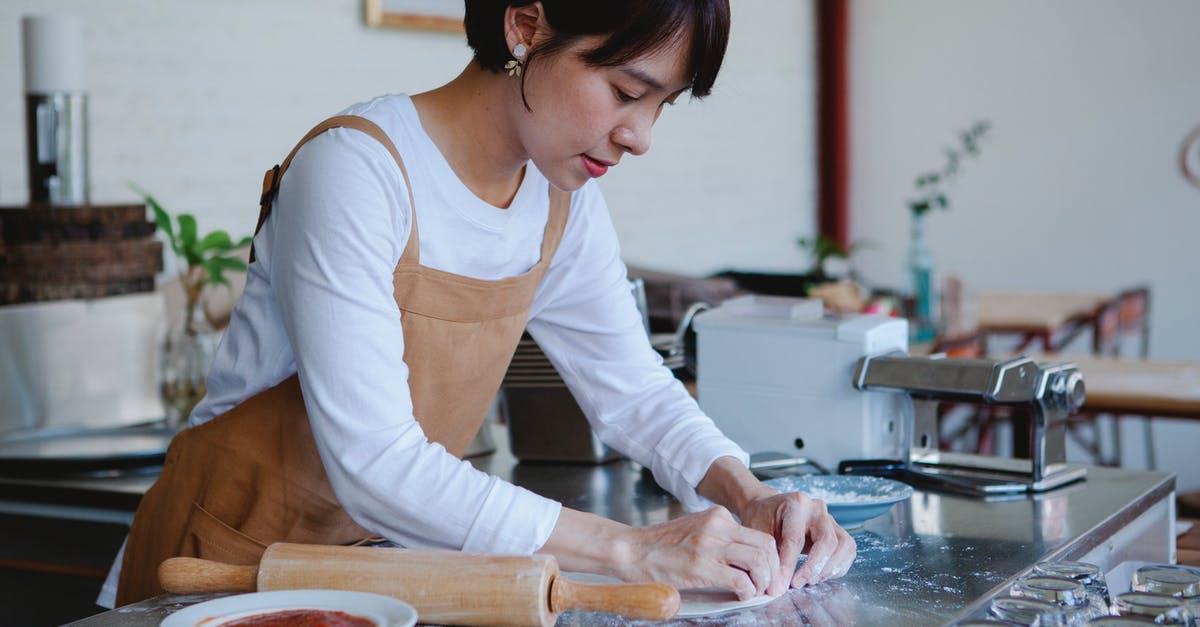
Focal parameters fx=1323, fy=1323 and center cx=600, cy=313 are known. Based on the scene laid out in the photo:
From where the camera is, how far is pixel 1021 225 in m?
7.07

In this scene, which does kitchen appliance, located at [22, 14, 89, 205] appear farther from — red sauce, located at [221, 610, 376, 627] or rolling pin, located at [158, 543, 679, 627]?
red sauce, located at [221, 610, 376, 627]

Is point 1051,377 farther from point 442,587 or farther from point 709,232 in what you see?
point 709,232

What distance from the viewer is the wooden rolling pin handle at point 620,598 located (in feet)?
3.81

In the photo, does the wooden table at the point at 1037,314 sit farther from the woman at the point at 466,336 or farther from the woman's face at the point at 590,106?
the woman's face at the point at 590,106

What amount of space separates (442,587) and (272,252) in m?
0.45

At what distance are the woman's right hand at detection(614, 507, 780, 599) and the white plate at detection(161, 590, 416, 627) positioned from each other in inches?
10.1

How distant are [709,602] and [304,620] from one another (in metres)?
0.40

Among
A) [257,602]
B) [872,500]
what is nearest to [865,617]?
[872,500]

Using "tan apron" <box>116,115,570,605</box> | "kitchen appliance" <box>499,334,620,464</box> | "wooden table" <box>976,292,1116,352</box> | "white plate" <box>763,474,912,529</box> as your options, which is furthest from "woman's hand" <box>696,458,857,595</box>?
"wooden table" <box>976,292,1116,352</box>

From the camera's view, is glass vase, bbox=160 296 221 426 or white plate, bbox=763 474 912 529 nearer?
white plate, bbox=763 474 912 529

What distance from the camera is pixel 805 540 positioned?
4.69 feet

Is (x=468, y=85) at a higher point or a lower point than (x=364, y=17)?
lower

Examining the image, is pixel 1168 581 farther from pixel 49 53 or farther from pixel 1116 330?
pixel 1116 330

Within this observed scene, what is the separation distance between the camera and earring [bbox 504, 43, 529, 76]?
56.2 inches
